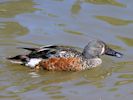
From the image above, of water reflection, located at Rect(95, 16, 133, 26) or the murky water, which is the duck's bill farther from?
water reflection, located at Rect(95, 16, 133, 26)

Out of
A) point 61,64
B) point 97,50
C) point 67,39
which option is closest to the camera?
point 61,64

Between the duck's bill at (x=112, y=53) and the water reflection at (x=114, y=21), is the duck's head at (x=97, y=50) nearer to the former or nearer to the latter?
the duck's bill at (x=112, y=53)

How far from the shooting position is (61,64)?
33.5ft

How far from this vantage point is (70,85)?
9477 mm

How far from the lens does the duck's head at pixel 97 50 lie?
10406 millimetres

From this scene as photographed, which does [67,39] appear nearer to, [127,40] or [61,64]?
[127,40]

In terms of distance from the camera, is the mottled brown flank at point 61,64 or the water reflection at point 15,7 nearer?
the mottled brown flank at point 61,64

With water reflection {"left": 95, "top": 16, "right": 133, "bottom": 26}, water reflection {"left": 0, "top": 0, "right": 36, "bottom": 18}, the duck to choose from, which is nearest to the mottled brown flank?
the duck

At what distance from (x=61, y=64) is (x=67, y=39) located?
1.53 m

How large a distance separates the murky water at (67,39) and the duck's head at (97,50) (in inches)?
8.3

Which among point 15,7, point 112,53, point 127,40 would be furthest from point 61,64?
point 15,7

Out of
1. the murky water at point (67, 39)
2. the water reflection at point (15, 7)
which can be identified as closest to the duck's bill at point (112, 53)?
the murky water at point (67, 39)

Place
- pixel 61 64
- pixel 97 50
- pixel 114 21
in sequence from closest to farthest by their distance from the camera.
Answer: pixel 61 64
pixel 97 50
pixel 114 21

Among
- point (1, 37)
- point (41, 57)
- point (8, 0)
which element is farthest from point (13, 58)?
point (8, 0)
